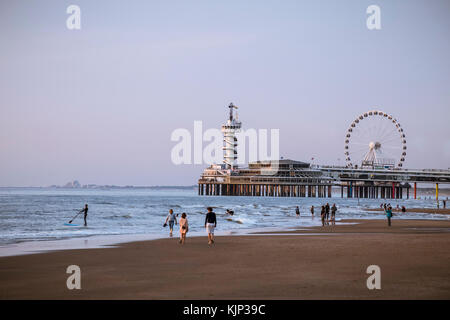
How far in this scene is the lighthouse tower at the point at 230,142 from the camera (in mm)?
164875

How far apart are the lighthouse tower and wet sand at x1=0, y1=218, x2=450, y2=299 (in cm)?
14350

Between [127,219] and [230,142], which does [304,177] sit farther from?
[127,219]

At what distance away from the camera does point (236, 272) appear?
13.8 m

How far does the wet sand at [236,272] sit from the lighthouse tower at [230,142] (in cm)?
14350

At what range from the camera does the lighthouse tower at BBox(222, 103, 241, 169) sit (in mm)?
164875

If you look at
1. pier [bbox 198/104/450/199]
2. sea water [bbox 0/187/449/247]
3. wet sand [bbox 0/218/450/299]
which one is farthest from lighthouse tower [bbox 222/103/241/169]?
wet sand [bbox 0/218/450/299]

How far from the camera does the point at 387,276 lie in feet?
42.1

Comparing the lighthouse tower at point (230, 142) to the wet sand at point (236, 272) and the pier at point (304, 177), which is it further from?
the wet sand at point (236, 272)

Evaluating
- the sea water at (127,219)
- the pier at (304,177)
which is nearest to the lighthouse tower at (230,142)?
the pier at (304,177)

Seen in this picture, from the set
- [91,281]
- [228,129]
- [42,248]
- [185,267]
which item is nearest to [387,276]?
[185,267]

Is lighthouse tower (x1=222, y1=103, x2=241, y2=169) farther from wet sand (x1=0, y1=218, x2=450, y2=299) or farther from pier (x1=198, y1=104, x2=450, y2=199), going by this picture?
wet sand (x1=0, y1=218, x2=450, y2=299)

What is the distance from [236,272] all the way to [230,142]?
154 m
